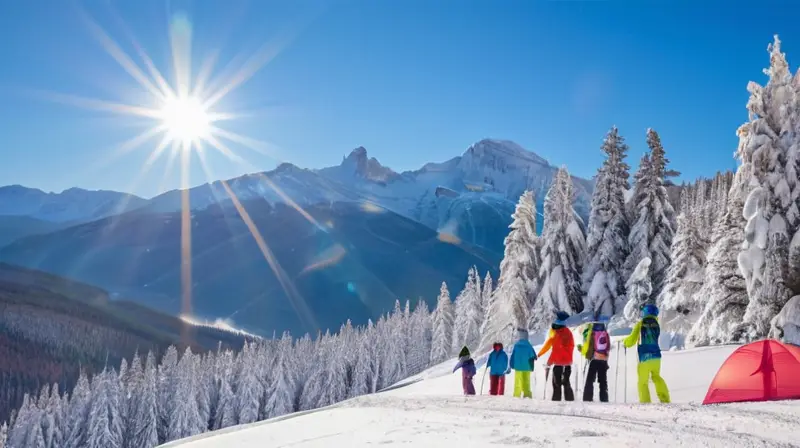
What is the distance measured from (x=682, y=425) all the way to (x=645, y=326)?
13.8 feet

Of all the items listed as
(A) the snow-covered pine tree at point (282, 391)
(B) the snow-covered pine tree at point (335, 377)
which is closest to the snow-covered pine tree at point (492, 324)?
(B) the snow-covered pine tree at point (335, 377)

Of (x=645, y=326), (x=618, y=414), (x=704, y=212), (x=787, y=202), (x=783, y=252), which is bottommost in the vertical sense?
(x=618, y=414)

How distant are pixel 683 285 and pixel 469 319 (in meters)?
30.9

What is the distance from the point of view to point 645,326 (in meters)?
12.1

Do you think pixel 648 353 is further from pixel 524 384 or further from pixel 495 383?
pixel 495 383

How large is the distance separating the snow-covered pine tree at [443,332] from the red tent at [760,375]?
4904 cm

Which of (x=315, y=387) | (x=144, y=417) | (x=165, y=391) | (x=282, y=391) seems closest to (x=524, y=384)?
(x=282, y=391)

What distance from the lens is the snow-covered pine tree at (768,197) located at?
17375mm

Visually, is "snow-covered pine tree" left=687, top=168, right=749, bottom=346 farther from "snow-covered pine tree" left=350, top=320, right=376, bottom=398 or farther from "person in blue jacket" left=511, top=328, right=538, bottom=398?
"snow-covered pine tree" left=350, top=320, right=376, bottom=398

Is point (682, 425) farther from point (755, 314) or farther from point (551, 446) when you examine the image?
point (755, 314)

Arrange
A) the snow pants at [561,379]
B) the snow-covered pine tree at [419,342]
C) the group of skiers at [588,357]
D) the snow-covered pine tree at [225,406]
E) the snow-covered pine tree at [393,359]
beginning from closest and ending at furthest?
the group of skiers at [588,357]
the snow pants at [561,379]
the snow-covered pine tree at [225,406]
the snow-covered pine tree at [393,359]
the snow-covered pine tree at [419,342]

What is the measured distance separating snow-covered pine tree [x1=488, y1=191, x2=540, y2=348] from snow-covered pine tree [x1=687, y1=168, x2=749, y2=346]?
1506 centimetres

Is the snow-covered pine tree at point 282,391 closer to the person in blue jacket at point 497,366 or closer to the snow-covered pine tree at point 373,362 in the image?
the snow-covered pine tree at point 373,362

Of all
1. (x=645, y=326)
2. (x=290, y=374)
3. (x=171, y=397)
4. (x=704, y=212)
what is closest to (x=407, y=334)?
(x=290, y=374)
